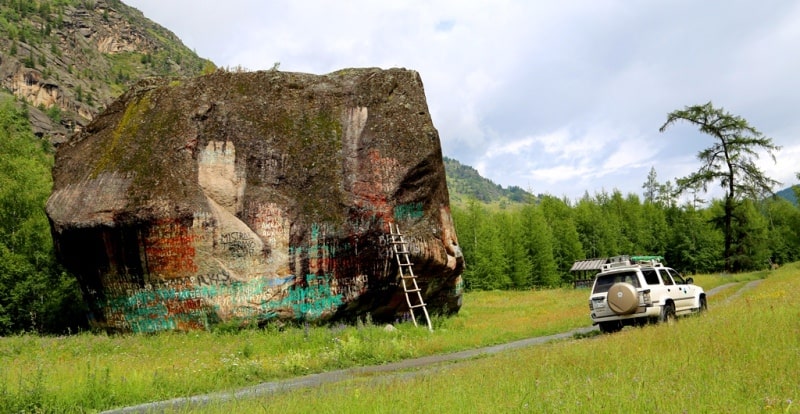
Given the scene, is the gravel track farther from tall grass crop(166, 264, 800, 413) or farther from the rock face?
the rock face

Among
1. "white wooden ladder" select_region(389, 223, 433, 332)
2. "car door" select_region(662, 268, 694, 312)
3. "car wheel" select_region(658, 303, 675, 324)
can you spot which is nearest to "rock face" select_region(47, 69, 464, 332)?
"white wooden ladder" select_region(389, 223, 433, 332)

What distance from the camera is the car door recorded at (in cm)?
1622

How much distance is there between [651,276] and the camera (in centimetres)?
1609

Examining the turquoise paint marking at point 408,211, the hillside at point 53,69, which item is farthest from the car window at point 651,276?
the hillside at point 53,69

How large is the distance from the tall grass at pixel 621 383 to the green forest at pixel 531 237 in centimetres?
1987

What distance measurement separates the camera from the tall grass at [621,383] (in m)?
5.77

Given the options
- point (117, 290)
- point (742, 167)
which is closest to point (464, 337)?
point (117, 290)

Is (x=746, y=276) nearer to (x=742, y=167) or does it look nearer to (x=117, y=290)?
(x=742, y=167)

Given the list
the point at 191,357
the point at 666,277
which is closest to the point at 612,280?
the point at 666,277

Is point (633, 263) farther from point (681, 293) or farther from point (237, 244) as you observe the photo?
point (237, 244)

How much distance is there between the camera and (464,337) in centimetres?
1656

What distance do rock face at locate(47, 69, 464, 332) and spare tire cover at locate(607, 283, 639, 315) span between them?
639 cm

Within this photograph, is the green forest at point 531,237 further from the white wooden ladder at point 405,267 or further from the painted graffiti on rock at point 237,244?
the white wooden ladder at point 405,267

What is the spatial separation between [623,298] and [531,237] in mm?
52851
